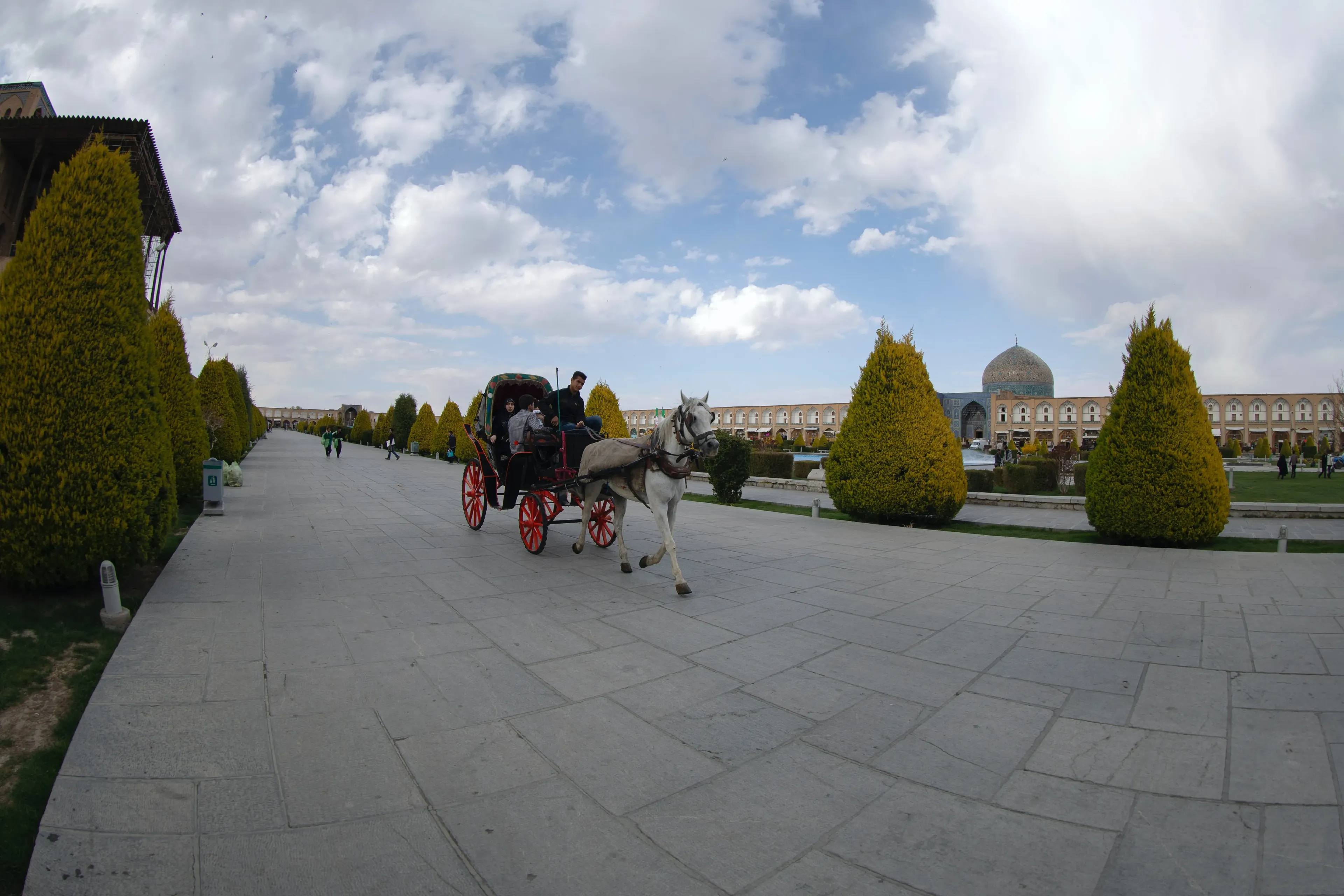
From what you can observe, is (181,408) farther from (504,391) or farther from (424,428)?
(424,428)

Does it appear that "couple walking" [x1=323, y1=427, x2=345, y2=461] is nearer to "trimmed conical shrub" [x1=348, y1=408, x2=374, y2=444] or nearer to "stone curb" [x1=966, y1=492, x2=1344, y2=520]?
"stone curb" [x1=966, y1=492, x2=1344, y2=520]

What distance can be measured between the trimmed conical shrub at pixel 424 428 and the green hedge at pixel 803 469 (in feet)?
82.1

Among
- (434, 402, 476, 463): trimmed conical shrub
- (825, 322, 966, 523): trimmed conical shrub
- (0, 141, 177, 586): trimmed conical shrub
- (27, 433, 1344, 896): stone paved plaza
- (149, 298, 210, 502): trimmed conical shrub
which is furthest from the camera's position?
(434, 402, 476, 463): trimmed conical shrub

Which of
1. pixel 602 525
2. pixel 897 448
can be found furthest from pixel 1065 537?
pixel 602 525

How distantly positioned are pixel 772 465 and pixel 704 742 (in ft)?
61.4

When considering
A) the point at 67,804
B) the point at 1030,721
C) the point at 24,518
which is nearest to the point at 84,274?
the point at 24,518

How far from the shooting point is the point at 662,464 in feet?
19.0

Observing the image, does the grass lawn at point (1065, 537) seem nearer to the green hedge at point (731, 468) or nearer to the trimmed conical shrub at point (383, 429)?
the green hedge at point (731, 468)

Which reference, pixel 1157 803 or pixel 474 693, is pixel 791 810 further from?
pixel 474 693

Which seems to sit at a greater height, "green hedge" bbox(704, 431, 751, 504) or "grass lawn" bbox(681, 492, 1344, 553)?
"green hedge" bbox(704, 431, 751, 504)

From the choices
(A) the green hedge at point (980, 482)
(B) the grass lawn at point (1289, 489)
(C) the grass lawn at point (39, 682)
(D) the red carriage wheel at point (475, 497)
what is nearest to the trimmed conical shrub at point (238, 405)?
(D) the red carriage wheel at point (475, 497)

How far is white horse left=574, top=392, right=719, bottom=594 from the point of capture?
5.60 meters

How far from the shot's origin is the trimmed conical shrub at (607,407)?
2183cm

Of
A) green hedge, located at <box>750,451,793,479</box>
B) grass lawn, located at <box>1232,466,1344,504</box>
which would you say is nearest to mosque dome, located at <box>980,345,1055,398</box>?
grass lawn, located at <box>1232,466,1344,504</box>
